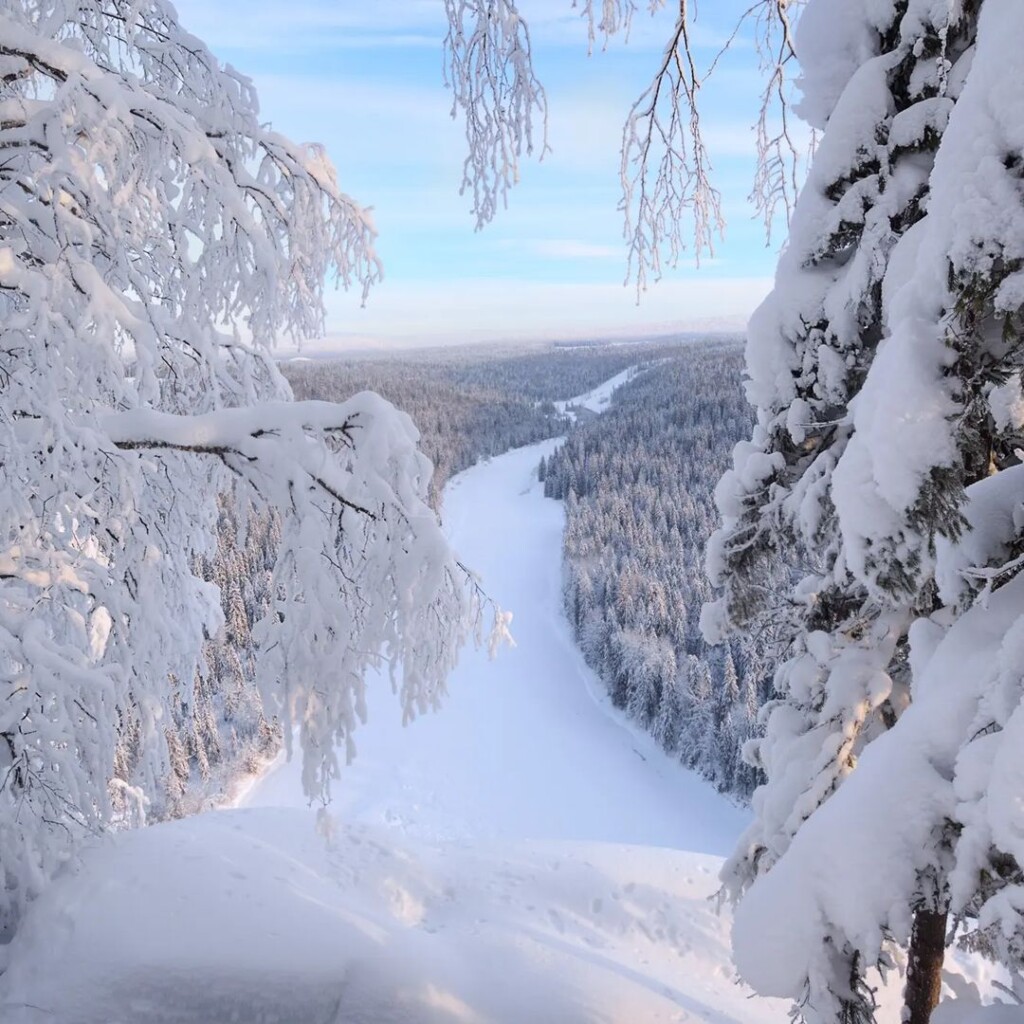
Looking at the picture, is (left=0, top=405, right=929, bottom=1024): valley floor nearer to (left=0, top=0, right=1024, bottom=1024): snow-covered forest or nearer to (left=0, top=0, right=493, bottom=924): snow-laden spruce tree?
(left=0, top=0, right=1024, bottom=1024): snow-covered forest

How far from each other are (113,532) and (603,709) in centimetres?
3533

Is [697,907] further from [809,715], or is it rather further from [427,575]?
[427,575]

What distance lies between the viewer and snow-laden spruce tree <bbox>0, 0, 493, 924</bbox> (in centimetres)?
246

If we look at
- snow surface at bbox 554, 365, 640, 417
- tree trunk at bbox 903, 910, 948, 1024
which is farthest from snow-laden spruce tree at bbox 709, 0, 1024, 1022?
snow surface at bbox 554, 365, 640, 417

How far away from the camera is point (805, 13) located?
8.69 ft

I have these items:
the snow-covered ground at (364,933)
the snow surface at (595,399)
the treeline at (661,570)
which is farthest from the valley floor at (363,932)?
the snow surface at (595,399)

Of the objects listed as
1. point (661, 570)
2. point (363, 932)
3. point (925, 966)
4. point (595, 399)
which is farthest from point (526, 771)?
point (595, 399)

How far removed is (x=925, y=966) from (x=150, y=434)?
3.86 m

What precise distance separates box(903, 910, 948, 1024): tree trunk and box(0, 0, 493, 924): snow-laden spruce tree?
7.48 ft

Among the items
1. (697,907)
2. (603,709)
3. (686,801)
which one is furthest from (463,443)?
(697,907)

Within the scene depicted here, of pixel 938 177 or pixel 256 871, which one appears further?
pixel 256 871

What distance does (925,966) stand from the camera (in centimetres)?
287

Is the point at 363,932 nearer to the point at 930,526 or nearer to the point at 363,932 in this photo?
the point at 363,932

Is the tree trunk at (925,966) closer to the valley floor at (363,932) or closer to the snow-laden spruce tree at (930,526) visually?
the snow-laden spruce tree at (930,526)
